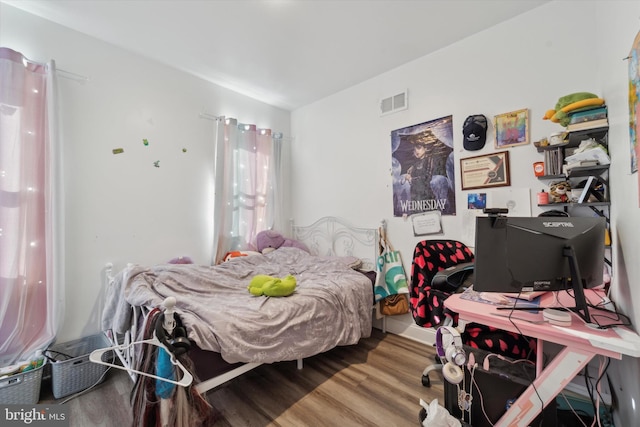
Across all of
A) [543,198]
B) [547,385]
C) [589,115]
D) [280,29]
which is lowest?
[547,385]

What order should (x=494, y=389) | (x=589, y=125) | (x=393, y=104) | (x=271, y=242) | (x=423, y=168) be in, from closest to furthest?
(x=494, y=389) → (x=589, y=125) → (x=423, y=168) → (x=393, y=104) → (x=271, y=242)

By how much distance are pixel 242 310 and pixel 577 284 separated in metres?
1.68

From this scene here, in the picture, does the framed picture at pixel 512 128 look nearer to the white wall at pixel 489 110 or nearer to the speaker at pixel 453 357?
the white wall at pixel 489 110

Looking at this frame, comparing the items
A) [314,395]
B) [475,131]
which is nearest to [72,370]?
[314,395]

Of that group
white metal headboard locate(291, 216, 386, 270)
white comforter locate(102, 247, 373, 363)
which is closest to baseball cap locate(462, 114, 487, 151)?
white metal headboard locate(291, 216, 386, 270)

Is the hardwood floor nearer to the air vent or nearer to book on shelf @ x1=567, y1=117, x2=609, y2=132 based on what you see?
book on shelf @ x1=567, y1=117, x2=609, y2=132

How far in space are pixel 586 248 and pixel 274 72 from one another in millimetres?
2921

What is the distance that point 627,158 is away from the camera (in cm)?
121

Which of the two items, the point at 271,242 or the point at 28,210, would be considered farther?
the point at 271,242

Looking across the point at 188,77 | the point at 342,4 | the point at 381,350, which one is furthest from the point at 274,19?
the point at 381,350

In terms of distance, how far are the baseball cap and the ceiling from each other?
2.48ft

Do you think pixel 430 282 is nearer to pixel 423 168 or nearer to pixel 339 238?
pixel 423 168

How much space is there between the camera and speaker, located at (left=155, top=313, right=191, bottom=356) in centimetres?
120

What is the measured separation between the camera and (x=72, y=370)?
1.84 m
